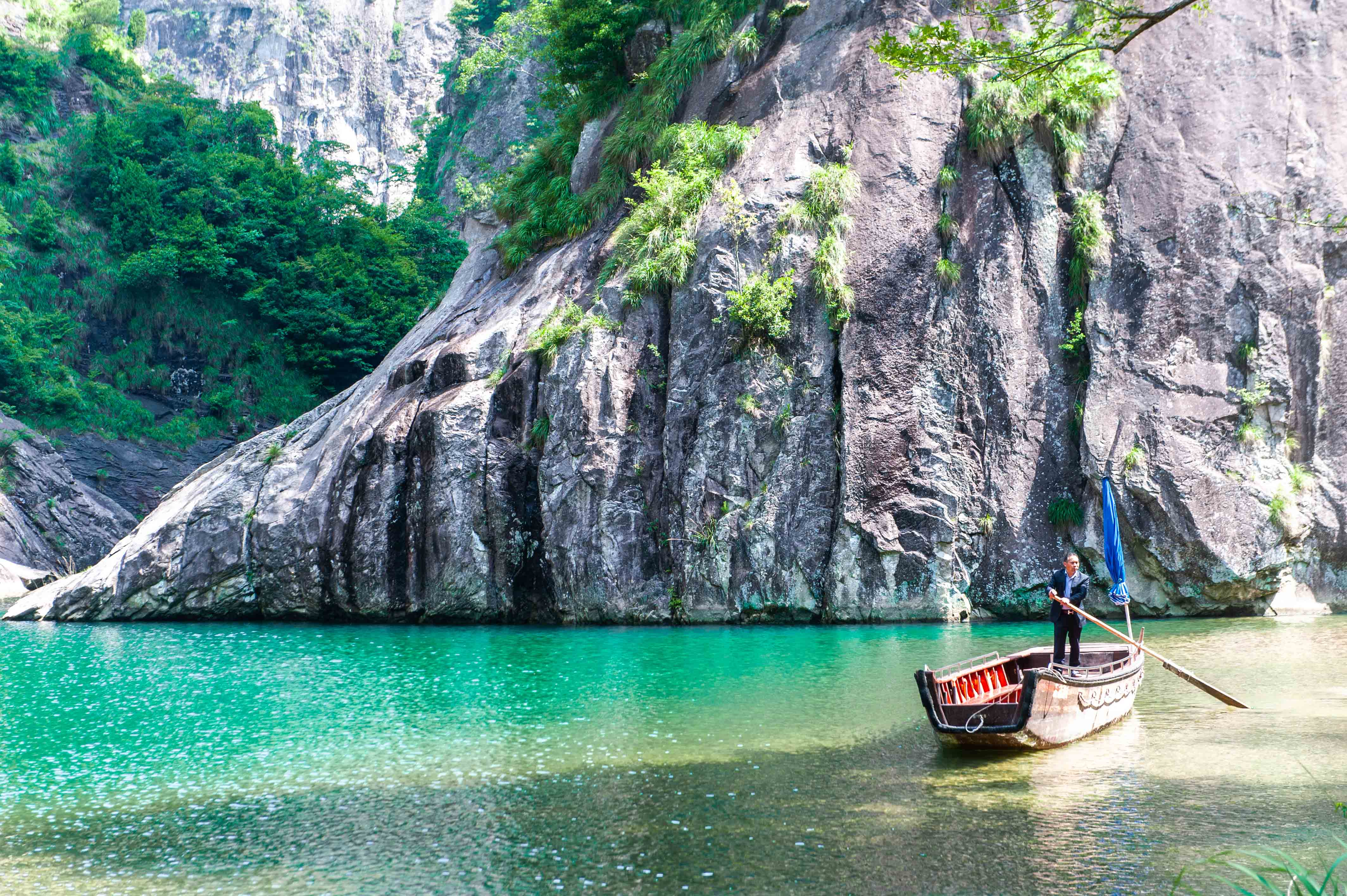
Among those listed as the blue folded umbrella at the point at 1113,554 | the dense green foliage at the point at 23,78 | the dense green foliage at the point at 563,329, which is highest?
the dense green foliage at the point at 23,78

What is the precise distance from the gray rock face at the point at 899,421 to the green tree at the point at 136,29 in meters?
39.3

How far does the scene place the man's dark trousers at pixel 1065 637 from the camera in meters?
12.3

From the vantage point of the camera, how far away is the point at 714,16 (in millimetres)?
30281

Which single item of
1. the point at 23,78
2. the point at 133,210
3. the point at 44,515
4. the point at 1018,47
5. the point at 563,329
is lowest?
the point at 44,515

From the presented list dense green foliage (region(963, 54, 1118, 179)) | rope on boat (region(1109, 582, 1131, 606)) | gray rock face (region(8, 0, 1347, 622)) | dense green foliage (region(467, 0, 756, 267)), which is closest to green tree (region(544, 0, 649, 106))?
dense green foliage (region(467, 0, 756, 267))

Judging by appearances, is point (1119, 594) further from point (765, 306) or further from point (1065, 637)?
point (765, 306)

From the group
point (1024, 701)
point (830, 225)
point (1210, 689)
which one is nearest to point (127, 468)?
point (830, 225)

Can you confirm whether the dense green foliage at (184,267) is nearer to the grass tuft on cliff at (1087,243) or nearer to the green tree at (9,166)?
the green tree at (9,166)

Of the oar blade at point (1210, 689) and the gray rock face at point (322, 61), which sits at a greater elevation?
the gray rock face at point (322, 61)

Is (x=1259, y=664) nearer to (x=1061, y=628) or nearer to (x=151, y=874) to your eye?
(x=1061, y=628)

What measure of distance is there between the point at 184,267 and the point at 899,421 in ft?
111

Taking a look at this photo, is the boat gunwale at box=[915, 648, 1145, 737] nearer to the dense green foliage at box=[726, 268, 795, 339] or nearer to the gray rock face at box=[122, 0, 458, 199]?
the dense green foliage at box=[726, 268, 795, 339]

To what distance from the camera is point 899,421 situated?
23500 mm

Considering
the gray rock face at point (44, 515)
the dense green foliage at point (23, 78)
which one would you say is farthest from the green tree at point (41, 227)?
the gray rock face at point (44, 515)
